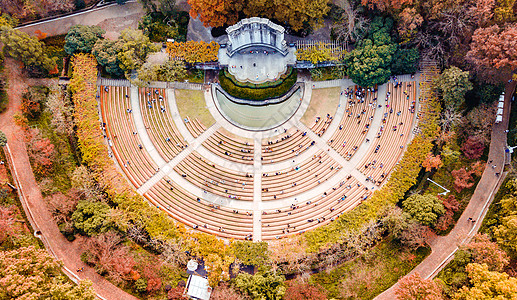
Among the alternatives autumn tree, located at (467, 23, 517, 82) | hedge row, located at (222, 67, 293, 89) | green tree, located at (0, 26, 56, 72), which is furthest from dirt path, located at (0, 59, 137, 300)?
autumn tree, located at (467, 23, 517, 82)

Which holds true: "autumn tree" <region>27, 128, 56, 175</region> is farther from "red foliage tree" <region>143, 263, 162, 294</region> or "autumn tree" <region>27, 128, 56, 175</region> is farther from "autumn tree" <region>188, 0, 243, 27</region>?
"autumn tree" <region>188, 0, 243, 27</region>

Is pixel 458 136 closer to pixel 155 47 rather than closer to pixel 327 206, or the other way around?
pixel 327 206

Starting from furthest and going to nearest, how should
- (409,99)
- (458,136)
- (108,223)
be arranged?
1. (409,99)
2. (458,136)
3. (108,223)

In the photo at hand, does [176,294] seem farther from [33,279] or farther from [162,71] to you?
[162,71]

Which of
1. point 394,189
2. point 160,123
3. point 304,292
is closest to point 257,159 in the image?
point 160,123

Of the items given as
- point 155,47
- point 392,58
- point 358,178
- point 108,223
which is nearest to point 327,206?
point 358,178
